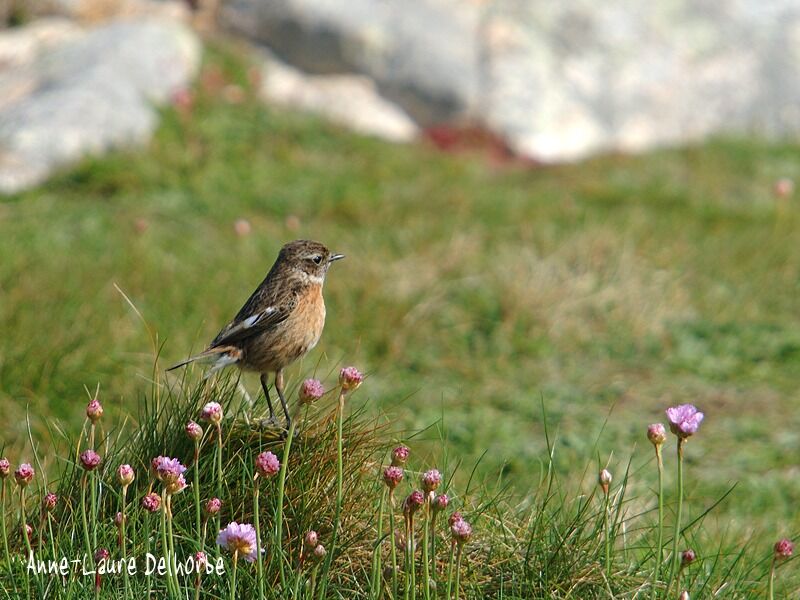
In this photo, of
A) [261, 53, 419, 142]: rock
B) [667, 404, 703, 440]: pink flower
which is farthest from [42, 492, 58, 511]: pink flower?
[261, 53, 419, 142]: rock

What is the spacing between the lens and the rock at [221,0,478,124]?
51.3ft

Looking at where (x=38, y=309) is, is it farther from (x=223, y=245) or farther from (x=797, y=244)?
(x=797, y=244)

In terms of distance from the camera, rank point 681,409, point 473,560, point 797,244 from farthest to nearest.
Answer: point 797,244 → point 473,560 → point 681,409

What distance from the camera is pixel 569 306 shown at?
845 cm

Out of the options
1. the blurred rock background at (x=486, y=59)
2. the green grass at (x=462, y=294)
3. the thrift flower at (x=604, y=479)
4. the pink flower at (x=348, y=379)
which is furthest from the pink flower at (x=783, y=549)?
the blurred rock background at (x=486, y=59)

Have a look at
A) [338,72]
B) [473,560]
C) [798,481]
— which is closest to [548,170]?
[338,72]

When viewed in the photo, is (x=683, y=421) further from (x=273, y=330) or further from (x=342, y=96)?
(x=342, y=96)

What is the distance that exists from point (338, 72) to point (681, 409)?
1369cm

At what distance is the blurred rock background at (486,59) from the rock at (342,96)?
0.03 metres

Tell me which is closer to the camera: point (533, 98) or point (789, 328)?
point (789, 328)

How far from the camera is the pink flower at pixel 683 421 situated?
2883mm

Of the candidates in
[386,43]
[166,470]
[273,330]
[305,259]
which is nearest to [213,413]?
[166,470]

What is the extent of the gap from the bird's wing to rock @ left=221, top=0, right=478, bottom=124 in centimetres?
1212

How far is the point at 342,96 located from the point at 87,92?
13.7 feet
